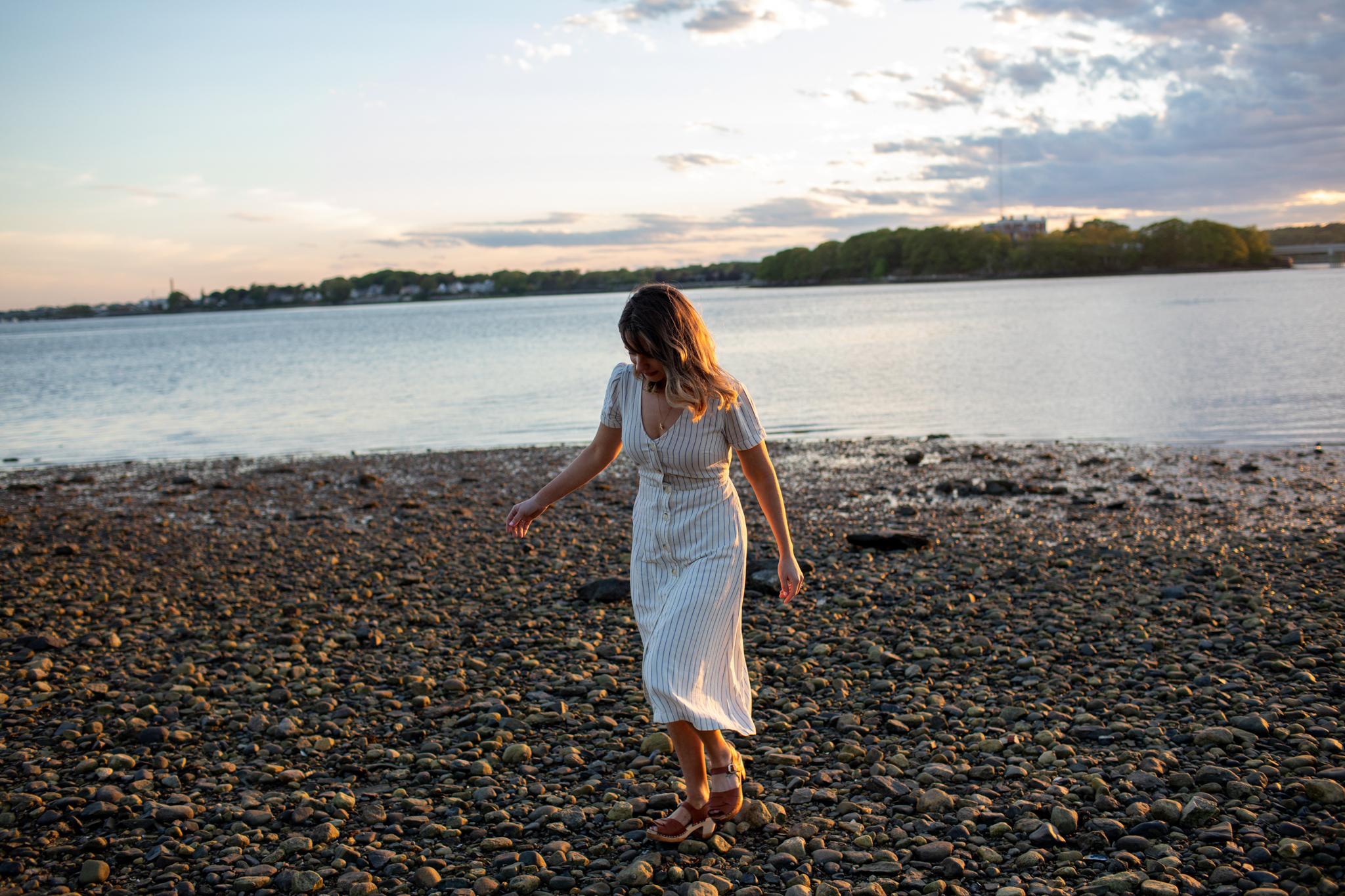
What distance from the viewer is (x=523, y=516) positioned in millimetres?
4473

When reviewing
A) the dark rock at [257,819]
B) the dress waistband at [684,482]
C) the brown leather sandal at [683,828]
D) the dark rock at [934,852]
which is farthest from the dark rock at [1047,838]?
the dark rock at [257,819]

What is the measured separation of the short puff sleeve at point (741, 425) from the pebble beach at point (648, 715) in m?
1.90

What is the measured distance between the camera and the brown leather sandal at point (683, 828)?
163 inches

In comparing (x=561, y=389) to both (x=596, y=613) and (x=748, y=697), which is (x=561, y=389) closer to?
(x=596, y=613)

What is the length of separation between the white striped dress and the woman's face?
13cm

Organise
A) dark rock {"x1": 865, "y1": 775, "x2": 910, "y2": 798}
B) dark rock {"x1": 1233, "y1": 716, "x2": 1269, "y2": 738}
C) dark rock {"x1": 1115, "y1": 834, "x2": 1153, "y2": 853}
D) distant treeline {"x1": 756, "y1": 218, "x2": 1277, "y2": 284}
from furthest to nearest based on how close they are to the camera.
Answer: distant treeline {"x1": 756, "y1": 218, "x2": 1277, "y2": 284}, dark rock {"x1": 1233, "y1": 716, "x2": 1269, "y2": 738}, dark rock {"x1": 865, "y1": 775, "x2": 910, "y2": 798}, dark rock {"x1": 1115, "y1": 834, "x2": 1153, "y2": 853}

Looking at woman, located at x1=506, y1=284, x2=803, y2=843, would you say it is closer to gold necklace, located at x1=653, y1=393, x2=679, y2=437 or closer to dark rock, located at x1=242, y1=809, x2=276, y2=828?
gold necklace, located at x1=653, y1=393, x2=679, y2=437

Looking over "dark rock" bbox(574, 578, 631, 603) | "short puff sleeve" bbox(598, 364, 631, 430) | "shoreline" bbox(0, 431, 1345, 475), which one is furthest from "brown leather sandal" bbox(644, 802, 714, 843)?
"shoreline" bbox(0, 431, 1345, 475)

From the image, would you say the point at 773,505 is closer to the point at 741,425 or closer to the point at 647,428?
the point at 741,425

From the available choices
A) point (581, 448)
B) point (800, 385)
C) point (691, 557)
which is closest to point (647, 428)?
point (691, 557)

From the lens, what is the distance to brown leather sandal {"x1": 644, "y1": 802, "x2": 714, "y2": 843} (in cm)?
414

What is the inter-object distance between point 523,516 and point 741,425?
1.28 metres

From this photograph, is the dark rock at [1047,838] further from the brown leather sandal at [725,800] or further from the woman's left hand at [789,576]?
the woman's left hand at [789,576]

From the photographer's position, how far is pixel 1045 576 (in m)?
8.55
